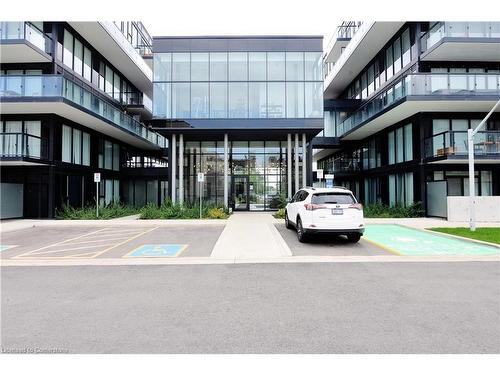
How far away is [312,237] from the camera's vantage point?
1170 cm

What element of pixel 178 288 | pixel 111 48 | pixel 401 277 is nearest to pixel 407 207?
pixel 401 277

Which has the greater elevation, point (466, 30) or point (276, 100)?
point (466, 30)

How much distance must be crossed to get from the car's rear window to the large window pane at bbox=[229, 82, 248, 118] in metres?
13.5

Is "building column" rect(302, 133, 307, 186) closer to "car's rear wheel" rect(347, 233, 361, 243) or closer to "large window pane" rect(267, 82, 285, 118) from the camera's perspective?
"large window pane" rect(267, 82, 285, 118)

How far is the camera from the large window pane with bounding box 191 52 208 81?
22.5 metres

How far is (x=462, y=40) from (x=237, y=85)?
1401cm

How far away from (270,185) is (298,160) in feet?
10.8

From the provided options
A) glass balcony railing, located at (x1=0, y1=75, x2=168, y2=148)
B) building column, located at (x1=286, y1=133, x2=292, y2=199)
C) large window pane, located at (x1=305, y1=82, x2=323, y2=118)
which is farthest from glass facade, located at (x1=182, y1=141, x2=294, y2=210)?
glass balcony railing, located at (x1=0, y1=75, x2=168, y2=148)

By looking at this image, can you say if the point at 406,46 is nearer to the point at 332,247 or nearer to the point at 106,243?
the point at 332,247

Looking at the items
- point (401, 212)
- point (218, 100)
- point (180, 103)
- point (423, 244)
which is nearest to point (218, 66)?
point (218, 100)

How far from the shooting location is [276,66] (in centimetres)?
2262

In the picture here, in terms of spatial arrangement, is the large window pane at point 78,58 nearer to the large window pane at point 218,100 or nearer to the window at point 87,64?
the window at point 87,64

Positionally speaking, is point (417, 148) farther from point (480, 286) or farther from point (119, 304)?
point (119, 304)

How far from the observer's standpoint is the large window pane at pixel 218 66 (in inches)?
888
